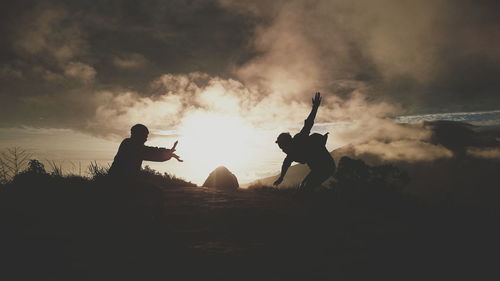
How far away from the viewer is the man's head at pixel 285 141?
734 centimetres

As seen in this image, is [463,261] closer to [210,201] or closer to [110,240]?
[110,240]

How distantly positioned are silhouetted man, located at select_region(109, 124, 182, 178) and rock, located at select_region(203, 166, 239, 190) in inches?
651

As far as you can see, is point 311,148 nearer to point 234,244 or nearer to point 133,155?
point 234,244

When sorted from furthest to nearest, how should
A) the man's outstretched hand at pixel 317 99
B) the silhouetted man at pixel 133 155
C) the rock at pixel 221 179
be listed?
the rock at pixel 221 179
the man's outstretched hand at pixel 317 99
the silhouetted man at pixel 133 155

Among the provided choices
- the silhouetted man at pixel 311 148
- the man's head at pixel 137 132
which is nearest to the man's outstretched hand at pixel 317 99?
the silhouetted man at pixel 311 148

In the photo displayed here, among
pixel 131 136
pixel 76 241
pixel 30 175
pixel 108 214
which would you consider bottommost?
pixel 76 241

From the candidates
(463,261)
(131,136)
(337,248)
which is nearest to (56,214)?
(131,136)

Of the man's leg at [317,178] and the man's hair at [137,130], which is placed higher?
the man's hair at [137,130]

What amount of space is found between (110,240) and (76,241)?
0.49m

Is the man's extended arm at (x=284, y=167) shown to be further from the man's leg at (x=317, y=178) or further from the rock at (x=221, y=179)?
the rock at (x=221, y=179)

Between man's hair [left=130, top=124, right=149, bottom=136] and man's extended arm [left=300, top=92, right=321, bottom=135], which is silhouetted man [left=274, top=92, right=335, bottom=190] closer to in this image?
man's extended arm [left=300, top=92, right=321, bottom=135]

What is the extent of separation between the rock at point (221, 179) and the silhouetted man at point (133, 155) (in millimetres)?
16535

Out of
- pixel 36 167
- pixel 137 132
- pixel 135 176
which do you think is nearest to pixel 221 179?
pixel 36 167

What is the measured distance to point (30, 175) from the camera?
8789 millimetres
